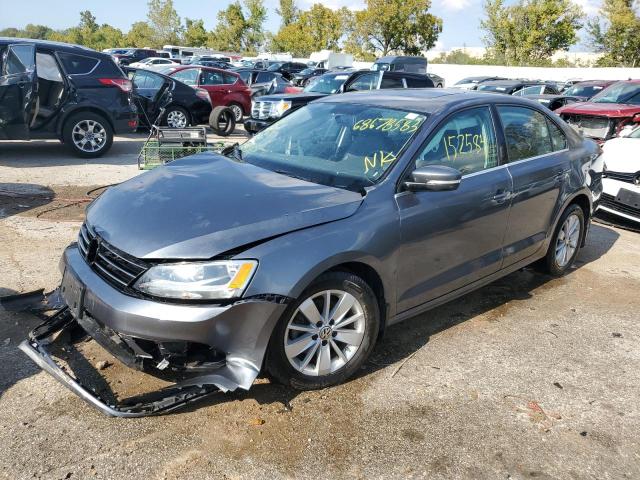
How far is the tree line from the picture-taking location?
4228 cm

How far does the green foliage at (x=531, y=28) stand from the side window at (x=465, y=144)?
44.0 m

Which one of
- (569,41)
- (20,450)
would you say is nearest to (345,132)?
(20,450)

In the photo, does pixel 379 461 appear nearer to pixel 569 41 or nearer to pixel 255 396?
pixel 255 396

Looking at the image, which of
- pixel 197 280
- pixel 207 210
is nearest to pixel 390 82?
pixel 207 210

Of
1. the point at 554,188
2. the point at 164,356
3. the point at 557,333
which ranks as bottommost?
the point at 557,333

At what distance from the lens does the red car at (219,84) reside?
14336 millimetres

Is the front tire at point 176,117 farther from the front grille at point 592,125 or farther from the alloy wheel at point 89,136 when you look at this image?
the front grille at point 592,125

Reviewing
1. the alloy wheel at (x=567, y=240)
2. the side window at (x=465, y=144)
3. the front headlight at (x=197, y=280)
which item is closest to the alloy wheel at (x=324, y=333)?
the front headlight at (x=197, y=280)

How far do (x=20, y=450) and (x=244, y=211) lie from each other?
158 cm

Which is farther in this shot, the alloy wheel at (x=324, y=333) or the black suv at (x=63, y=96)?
the black suv at (x=63, y=96)

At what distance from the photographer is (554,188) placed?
470cm

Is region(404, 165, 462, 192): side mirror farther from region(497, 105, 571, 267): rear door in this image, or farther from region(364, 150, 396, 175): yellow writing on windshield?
region(497, 105, 571, 267): rear door

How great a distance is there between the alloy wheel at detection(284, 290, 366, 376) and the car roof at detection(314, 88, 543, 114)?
5.06ft

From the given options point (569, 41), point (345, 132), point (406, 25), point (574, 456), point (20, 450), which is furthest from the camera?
point (406, 25)
